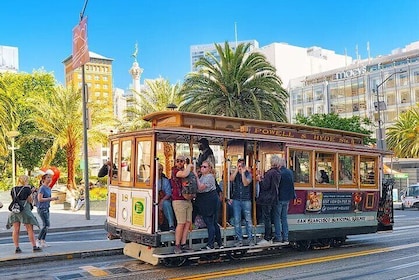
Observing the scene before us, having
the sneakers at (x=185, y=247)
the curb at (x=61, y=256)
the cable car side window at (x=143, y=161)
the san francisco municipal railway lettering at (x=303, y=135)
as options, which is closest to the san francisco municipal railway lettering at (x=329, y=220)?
the san francisco municipal railway lettering at (x=303, y=135)

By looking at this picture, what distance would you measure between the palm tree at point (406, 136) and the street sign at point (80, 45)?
39.4 meters

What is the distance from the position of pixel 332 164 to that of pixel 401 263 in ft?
9.88

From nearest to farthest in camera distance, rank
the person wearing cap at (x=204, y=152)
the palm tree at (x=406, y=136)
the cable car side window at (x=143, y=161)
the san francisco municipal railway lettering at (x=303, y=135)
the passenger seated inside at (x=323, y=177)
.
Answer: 1. the cable car side window at (x=143, y=161)
2. the person wearing cap at (x=204, y=152)
3. the san francisco municipal railway lettering at (x=303, y=135)
4. the passenger seated inside at (x=323, y=177)
5. the palm tree at (x=406, y=136)

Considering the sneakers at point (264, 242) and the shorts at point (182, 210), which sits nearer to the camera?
the shorts at point (182, 210)

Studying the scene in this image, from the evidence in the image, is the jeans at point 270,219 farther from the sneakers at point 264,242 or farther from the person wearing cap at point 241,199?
the person wearing cap at point 241,199

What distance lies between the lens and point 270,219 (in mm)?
10719

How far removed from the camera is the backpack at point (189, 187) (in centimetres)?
924

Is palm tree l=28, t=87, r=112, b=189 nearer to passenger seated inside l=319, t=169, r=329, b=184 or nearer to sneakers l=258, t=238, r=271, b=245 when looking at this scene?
passenger seated inside l=319, t=169, r=329, b=184

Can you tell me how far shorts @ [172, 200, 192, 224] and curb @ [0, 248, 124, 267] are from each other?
2931 millimetres

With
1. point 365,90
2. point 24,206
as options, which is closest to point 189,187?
point 24,206

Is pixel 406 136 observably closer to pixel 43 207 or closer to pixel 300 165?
pixel 300 165

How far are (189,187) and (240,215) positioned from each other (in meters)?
1.59

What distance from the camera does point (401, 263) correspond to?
9906mm

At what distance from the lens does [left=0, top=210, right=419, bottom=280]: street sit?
880cm
